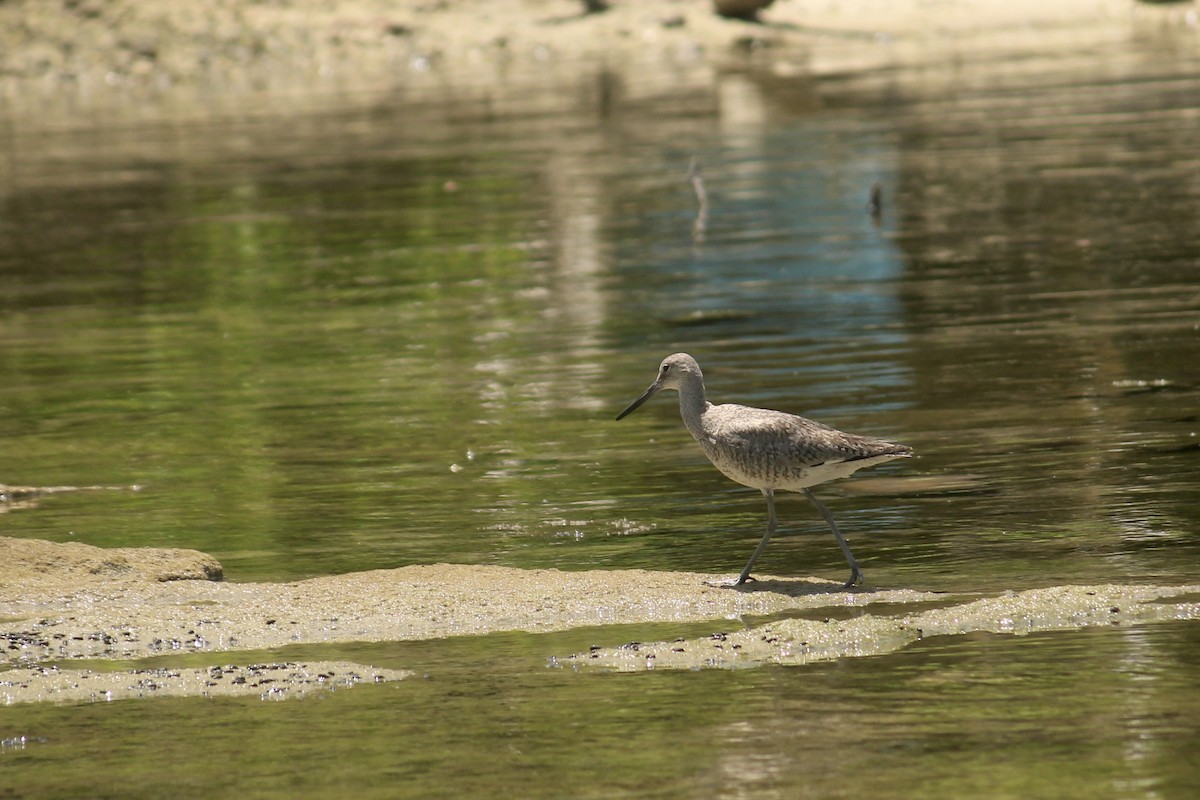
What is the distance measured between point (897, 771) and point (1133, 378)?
8363 millimetres

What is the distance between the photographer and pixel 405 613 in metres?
9.14

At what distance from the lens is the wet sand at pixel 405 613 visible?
8.25m

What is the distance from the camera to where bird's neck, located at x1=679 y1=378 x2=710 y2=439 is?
381 inches

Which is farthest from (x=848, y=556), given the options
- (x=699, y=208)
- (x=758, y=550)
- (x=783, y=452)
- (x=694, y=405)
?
(x=699, y=208)

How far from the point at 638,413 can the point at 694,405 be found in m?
5.09

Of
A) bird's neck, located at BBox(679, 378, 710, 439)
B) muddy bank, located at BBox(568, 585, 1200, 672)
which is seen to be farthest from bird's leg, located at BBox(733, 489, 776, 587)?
muddy bank, located at BBox(568, 585, 1200, 672)

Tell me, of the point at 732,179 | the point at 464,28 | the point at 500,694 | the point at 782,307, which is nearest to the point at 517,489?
the point at 500,694

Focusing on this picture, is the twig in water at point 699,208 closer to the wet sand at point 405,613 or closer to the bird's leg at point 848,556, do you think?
the wet sand at point 405,613

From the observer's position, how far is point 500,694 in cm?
786

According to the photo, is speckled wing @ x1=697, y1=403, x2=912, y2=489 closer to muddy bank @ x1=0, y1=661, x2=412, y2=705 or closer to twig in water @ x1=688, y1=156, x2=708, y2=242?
muddy bank @ x1=0, y1=661, x2=412, y2=705

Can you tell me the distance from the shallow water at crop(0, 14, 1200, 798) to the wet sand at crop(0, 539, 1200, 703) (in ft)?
0.89

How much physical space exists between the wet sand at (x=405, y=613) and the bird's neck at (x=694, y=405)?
30.1 inches

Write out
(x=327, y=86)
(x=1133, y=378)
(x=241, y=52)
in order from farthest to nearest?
(x=241, y=52), (x=327, y=86), (x=1133, y=378)

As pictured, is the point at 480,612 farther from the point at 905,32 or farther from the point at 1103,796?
the point at 905,32
